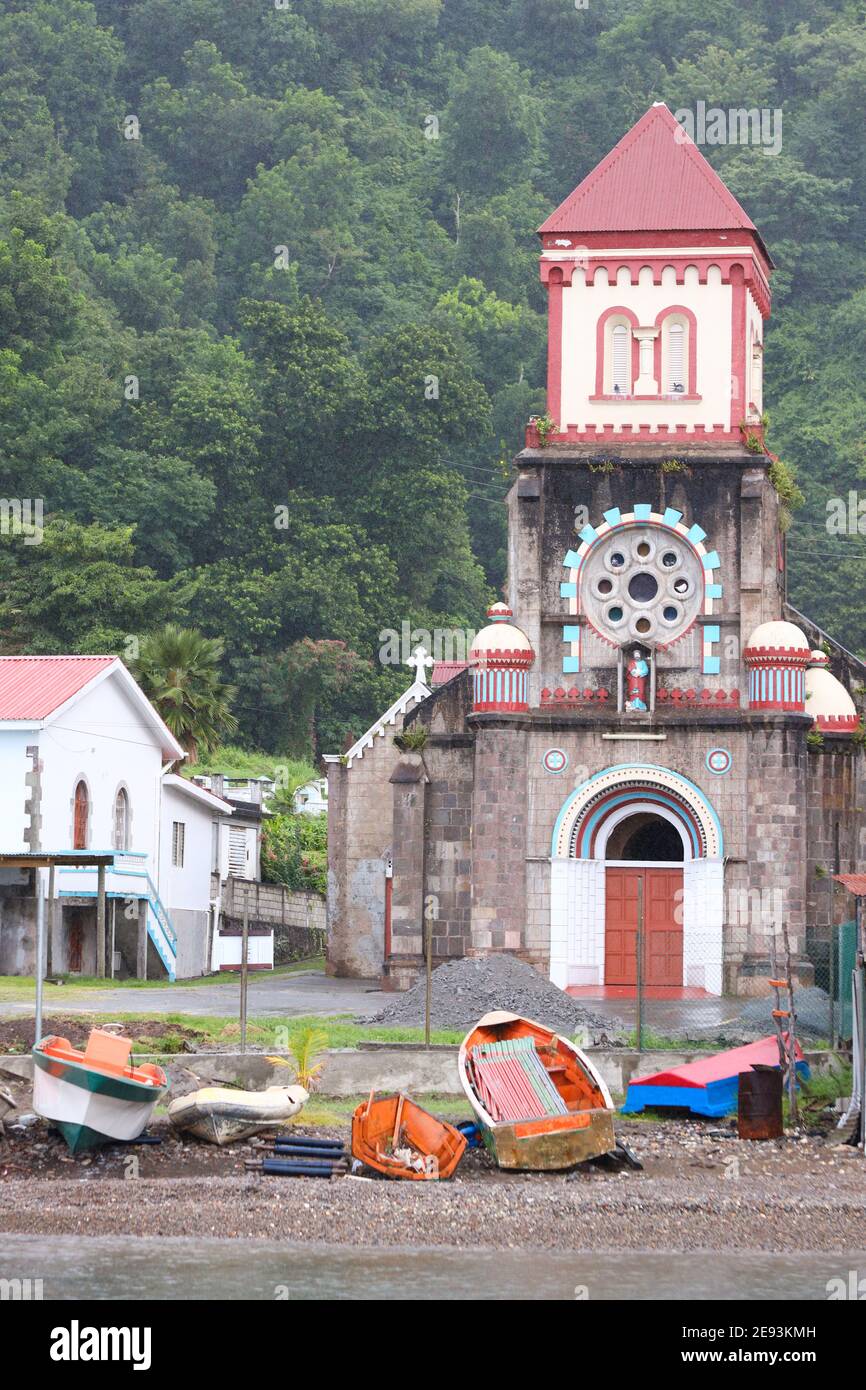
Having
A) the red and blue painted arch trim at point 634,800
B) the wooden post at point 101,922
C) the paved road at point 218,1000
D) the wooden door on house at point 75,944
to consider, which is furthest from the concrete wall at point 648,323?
the wooden door on house at point 75,944

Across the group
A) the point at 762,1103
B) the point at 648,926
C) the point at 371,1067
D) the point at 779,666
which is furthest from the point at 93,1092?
the point at 779,666

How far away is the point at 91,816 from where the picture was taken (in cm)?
5391

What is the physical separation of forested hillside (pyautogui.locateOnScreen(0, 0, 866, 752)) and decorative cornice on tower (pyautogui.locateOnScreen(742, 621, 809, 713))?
89.7 feet

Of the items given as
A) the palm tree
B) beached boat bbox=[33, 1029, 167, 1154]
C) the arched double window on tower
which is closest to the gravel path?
beached boat bbox=[33, 1029, 167, 1154]

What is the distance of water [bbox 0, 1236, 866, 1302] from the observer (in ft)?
75.2

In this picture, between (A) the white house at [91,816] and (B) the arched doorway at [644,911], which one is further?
(A) the white house at [91,816]

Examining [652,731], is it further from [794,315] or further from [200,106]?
[200,106]

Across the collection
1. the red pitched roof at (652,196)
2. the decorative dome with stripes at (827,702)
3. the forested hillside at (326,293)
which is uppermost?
the forested hillside at (326,293)

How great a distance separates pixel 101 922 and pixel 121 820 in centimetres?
765

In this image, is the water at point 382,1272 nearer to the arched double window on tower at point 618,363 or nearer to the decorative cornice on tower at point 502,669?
the decorative cornice on tower at point 502,669

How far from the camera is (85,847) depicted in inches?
2100

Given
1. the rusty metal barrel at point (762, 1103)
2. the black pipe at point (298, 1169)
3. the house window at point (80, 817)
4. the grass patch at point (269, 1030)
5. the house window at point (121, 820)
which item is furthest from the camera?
the house window at point (121, 820)

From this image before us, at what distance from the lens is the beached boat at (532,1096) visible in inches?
1140

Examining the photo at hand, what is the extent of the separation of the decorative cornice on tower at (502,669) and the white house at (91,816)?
8.43 m
